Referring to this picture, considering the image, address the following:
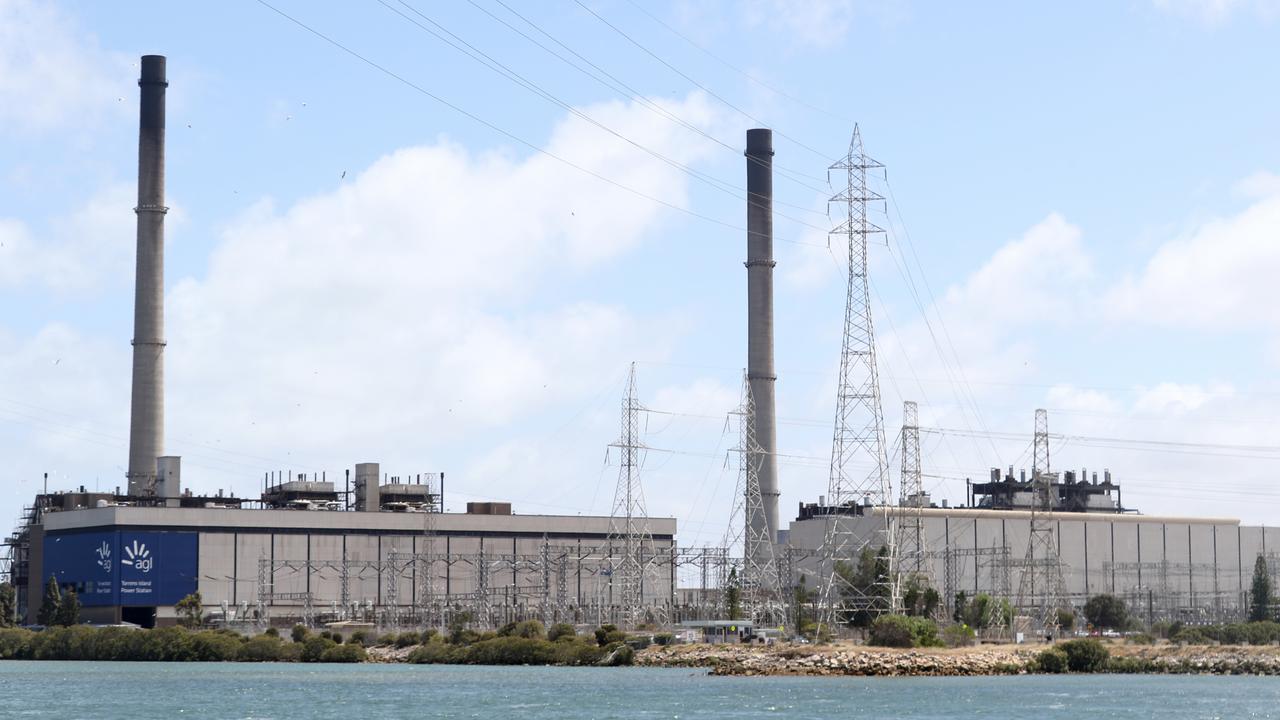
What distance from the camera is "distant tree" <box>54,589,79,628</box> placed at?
14562 cm

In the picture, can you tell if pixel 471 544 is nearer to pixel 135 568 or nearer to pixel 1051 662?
pixel 135 568

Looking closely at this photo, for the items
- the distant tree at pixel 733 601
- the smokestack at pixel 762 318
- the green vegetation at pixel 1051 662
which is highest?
the smokestack at pixel 762 318

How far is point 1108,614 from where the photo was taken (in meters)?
136

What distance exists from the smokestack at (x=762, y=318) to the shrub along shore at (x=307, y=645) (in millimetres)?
34304

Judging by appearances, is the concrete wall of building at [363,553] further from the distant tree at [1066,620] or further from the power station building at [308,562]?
the distant tree at [1066,620]

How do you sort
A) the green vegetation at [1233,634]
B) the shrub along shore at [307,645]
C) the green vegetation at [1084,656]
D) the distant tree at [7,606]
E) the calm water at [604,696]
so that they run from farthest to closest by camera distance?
the distant tree at [7,606] < the shrub along shore at [307,645] < the green vegetation at [1233,634] < the green vegetation at [1084,656] < the calm water at [604,696]

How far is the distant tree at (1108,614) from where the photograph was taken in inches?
5330

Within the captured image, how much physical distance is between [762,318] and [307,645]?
48.2 metres

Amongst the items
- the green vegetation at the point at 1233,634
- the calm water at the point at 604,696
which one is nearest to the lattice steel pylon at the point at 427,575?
the calm water at the point at 604,696

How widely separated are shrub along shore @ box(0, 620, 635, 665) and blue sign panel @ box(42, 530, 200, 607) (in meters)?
9.89

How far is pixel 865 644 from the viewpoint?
323 feet

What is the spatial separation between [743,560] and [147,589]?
53704 millimetres

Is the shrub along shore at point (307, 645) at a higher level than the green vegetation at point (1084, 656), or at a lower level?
lower

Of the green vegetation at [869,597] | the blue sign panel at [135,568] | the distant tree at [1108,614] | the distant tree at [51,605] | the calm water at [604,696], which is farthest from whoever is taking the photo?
the blue sign panel at [135,568]
